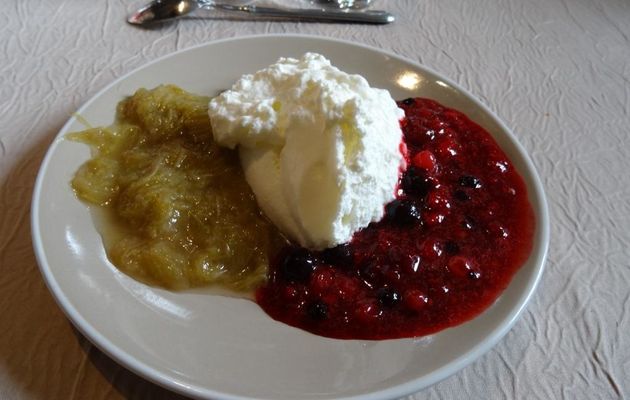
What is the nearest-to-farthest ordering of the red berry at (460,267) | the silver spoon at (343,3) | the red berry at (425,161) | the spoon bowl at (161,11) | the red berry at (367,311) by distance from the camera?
the red berry at (367,311), the red berry at (460,267), the red berry at (425,161), the spoon bowl at (161,11), the silver spoon at (343,3)

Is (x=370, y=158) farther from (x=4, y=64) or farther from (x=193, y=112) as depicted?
(x=4, y=64)

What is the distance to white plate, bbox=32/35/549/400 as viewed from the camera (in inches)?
48.7

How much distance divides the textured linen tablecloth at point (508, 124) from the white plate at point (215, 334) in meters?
0.16

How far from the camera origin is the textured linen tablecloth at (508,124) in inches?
57.2

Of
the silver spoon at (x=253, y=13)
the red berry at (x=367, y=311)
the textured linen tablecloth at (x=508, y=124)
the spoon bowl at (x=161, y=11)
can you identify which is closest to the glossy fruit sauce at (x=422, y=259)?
the red berry at (x=367, y=311)

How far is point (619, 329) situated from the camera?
5.30ft

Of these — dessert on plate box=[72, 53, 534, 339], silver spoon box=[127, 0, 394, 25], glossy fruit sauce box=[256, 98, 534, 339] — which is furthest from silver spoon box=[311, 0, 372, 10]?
glossy fruit sauce box=[256, 98, 534, 339]

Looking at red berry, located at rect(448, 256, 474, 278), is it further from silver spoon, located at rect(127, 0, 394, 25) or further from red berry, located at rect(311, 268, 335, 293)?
silver spoon, located at rect(127, 0, 394, 25)

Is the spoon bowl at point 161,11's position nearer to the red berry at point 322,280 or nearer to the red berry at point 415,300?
the red berry at point 322,280

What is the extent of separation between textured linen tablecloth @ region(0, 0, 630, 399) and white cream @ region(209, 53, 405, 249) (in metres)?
0.60

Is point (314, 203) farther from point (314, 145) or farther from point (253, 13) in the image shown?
point (253, 13)

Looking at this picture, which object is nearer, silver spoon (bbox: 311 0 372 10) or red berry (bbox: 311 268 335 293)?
red berry (bbox: 311 268 335 293)

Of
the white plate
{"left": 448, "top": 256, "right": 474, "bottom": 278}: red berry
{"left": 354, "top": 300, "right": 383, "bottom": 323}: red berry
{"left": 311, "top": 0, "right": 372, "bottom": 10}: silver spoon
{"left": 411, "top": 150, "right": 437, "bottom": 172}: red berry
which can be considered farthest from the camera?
{"left": 311, "top": 0, "right": 372, "bottom": 10}: silver spoon

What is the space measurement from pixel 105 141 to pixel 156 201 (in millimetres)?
391
